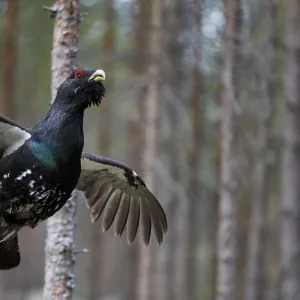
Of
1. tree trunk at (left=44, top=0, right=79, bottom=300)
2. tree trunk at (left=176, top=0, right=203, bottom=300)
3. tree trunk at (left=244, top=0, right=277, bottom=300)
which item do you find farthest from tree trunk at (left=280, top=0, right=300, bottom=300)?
tree trunk at (left=44, top=0, right=79, bottom=300)

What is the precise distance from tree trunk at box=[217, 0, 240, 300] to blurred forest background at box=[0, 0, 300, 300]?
0.01m

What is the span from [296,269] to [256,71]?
335 centimetres

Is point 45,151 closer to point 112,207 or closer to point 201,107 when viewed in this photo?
point 112,207

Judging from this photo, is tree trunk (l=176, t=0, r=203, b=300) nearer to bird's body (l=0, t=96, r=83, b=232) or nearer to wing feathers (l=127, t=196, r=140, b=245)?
wing feathers (l=127, t=196, r=140, b=245)

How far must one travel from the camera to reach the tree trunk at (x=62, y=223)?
5582mm

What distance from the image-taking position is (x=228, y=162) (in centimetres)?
752

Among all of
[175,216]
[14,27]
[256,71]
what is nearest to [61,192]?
[256,71]

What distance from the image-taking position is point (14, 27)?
11.5m

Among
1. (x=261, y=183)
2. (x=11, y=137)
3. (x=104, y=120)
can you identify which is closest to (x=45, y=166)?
(x=11, y=137)

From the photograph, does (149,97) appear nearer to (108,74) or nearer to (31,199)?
→ (108,74)

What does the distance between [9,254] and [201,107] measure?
880 cm

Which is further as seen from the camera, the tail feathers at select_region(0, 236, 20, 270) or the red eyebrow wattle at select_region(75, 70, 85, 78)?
the tail feathers at select_region(0, 236, 20, 270)

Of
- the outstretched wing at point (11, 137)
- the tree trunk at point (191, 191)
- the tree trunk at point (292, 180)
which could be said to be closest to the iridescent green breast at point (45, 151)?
the outstretched wing at point (11, 137)

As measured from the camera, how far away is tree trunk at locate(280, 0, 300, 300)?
8812mm
